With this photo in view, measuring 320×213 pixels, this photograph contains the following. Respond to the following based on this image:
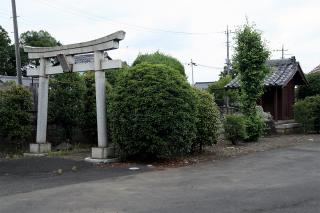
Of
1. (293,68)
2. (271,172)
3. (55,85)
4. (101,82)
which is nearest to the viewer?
(271,172)

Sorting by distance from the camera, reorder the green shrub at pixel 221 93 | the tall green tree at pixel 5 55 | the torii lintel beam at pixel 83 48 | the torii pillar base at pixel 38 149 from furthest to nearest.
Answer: the tall green tree at pixel 5 55
the green shrub at pixel 221 93
the torii pillar base at pixel 38 149
the torii lintel beam at pixel 83 48

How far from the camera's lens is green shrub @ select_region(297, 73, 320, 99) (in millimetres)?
A: 25609

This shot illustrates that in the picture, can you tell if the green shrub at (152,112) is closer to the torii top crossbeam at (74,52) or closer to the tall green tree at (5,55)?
the torii top crossbeam at (74,52)

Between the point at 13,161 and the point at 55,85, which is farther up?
the point at 55,85

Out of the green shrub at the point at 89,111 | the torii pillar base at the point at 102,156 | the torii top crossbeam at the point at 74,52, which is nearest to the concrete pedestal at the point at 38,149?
the green shrub at the point at 89,111

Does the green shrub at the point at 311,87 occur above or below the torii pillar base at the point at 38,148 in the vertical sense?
above

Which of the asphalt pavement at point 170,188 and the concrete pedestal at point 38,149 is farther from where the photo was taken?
the concrete pedestal at point 38,149

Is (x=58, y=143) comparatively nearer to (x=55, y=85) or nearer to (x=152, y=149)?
(x=55, y=85)

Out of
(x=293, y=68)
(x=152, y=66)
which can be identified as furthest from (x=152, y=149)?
(x=293, y=68)

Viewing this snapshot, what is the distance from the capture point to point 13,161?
40.0ft

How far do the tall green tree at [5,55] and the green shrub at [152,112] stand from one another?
4322cm

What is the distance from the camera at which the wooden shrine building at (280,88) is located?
22.1 metres

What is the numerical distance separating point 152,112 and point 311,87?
17.6m

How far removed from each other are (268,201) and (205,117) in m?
6.01
